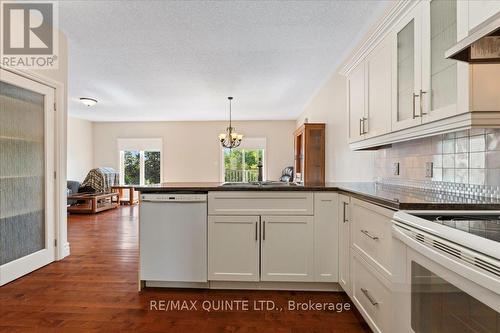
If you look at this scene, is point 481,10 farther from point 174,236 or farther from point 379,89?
point 174,236

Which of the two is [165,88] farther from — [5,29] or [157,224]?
[157,224]

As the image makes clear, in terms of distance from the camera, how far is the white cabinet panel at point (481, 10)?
3.67ft

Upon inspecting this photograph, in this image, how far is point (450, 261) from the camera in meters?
0.82

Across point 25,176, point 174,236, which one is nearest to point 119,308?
point 174,236

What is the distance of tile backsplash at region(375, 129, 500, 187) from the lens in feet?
4.81

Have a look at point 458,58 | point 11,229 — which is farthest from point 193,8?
point 11,229

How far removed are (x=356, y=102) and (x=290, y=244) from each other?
1410mm

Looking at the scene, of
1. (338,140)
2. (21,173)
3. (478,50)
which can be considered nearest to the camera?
(478,50)

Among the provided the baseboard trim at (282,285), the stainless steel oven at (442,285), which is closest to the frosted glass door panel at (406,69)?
the stainless steel oven at (442,285)

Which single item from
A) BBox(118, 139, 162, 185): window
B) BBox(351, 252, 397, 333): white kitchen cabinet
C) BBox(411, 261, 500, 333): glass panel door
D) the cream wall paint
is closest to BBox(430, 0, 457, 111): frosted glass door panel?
BBox(411, 261, 500, 333): glass panel door

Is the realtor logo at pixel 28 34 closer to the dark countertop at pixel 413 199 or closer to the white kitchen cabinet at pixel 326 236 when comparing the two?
the dark countertop at pixel 413 199

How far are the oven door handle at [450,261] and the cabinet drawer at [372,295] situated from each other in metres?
0.39

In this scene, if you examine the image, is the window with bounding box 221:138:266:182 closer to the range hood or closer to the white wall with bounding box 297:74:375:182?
the white wall with bounding box 297:74:375:182

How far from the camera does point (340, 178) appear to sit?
3.77 m
